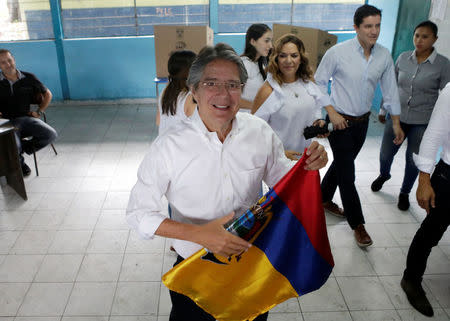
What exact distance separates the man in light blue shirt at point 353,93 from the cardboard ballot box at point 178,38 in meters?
2.17

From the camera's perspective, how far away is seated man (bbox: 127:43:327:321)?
1.42 meters

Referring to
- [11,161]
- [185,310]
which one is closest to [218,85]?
[185,310]

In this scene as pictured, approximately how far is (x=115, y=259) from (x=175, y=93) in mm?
1310

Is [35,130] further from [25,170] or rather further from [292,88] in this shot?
[292,88]

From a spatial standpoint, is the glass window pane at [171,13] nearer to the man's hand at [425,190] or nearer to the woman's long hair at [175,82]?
the woman's long hair at [175,82]

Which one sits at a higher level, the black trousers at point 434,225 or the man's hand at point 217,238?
the man's hand at point 217,238

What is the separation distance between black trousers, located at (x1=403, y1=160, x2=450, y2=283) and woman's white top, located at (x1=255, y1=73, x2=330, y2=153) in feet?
2.88

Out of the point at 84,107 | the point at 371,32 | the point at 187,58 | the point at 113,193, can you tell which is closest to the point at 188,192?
the point at 187,58

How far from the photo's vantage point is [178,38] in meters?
4.92

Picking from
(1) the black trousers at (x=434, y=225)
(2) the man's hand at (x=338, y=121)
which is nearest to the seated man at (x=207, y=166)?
(1) the black trousers at (x=434, y=225)

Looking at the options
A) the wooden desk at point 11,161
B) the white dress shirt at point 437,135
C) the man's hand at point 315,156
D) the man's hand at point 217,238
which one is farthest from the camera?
the wooden desk at point 11,161

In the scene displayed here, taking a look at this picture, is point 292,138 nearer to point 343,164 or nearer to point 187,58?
point 343,164

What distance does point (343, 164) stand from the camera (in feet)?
10.3

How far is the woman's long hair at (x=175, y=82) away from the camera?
111 inches
